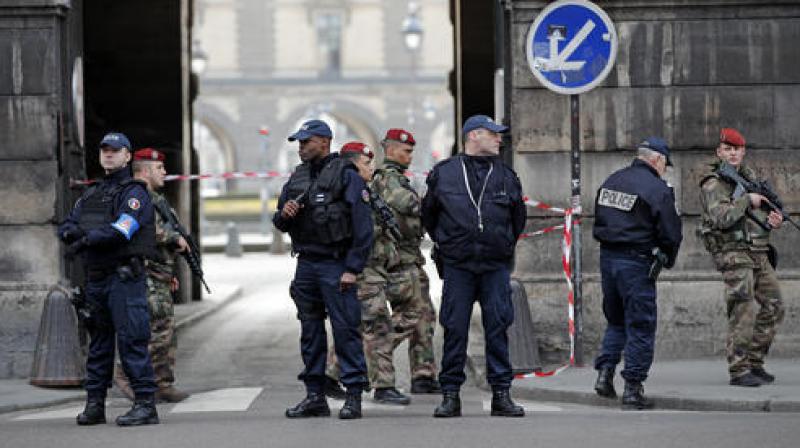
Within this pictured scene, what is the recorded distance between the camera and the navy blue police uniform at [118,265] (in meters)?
9.72

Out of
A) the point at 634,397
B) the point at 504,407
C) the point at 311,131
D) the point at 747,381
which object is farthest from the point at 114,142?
the point at 747,381

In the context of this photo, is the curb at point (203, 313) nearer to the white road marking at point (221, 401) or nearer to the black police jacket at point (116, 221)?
the white road marking at point (221, 401)

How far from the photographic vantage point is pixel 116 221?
31.8ft

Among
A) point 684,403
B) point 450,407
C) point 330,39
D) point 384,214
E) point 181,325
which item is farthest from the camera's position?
point 330,39

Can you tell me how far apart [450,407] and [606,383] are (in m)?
Answer: 1.35

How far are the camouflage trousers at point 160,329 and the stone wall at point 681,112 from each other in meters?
3.08

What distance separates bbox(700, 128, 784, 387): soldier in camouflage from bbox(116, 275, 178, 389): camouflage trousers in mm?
3799

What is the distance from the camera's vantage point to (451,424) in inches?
372

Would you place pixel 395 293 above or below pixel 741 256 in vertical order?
below

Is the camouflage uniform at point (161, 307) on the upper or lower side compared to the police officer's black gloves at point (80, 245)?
lower

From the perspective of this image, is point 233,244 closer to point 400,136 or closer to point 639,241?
point 400,136

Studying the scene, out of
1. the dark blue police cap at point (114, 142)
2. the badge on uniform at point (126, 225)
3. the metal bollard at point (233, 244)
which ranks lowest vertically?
the metal bollard at point (233, 244)

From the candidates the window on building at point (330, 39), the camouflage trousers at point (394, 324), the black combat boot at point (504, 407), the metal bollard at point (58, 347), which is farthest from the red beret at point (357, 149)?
the window on building at point (330, 39)

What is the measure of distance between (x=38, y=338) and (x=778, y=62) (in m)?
6.20
